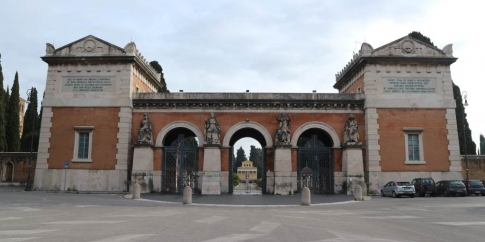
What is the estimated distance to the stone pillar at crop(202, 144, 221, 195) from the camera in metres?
27.1

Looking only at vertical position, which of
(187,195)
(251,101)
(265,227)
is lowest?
(265,227)

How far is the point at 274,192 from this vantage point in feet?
89.2

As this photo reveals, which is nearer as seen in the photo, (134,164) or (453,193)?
(453,193)

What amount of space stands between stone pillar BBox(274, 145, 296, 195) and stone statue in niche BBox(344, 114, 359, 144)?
14.1 feet

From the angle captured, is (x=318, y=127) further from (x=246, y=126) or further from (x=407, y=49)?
(x=407, y=49)

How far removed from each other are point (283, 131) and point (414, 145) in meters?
9.63

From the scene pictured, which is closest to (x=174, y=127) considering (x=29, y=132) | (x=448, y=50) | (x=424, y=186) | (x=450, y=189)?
(x=424, y=186)

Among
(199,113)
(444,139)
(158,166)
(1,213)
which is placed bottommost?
(1,213)

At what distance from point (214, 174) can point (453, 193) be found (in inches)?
622

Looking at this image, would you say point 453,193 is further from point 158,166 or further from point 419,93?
point 158,166

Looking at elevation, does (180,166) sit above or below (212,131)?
below

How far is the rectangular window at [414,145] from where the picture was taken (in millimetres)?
27969

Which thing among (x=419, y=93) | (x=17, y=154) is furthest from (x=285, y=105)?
(x=17, y=154)

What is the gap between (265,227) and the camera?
11266 millimetres
